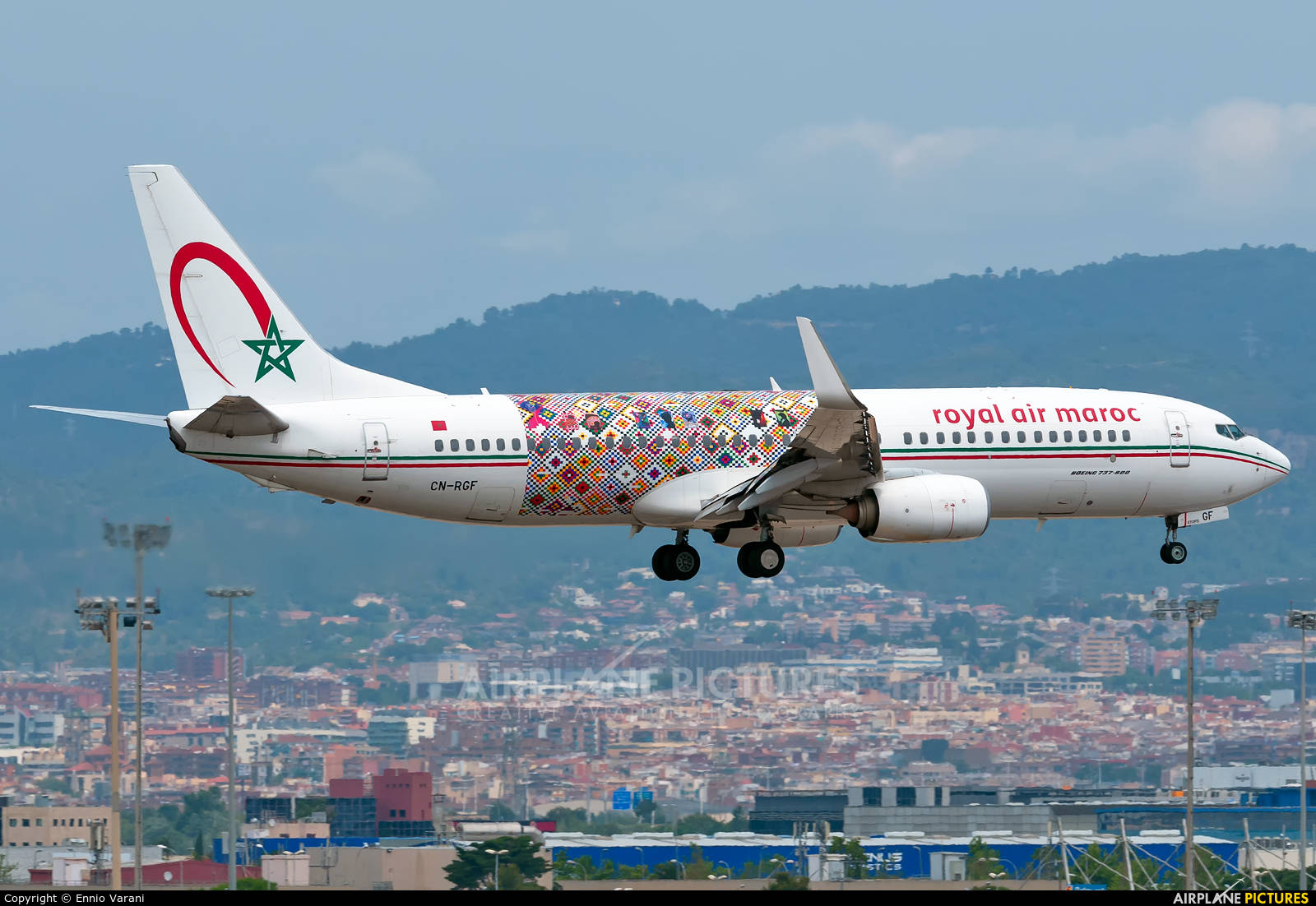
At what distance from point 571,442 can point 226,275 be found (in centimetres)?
929

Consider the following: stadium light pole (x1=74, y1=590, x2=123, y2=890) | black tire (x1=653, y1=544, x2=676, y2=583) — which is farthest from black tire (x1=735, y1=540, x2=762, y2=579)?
stadium light pole (x1=74, y1=590, x2=123, y2=890)

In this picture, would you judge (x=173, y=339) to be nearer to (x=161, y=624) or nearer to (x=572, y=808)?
(x=572, y=808)

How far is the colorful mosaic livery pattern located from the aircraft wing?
1011 millimetres

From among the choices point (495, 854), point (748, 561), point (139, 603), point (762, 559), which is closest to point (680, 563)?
point (748, 561)

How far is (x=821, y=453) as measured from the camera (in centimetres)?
4903

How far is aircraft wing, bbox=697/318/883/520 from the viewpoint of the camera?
46.8 m

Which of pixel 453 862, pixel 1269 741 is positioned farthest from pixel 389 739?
pixel 453 862

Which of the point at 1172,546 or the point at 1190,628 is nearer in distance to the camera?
the point at 1172,546

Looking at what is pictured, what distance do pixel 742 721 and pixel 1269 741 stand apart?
45918 mm

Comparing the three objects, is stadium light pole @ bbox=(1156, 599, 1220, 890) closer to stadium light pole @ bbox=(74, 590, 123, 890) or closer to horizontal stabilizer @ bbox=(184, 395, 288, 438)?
horizontal stabilizer @ bbox=(184, 395, 288, 438)

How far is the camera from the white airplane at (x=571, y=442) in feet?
159

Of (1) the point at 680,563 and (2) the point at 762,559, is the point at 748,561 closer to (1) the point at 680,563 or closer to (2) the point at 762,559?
(2) the point at 762,559

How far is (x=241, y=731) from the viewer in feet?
545

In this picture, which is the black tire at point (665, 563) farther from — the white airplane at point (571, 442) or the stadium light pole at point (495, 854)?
the stadium light pole at point (495, 854)
